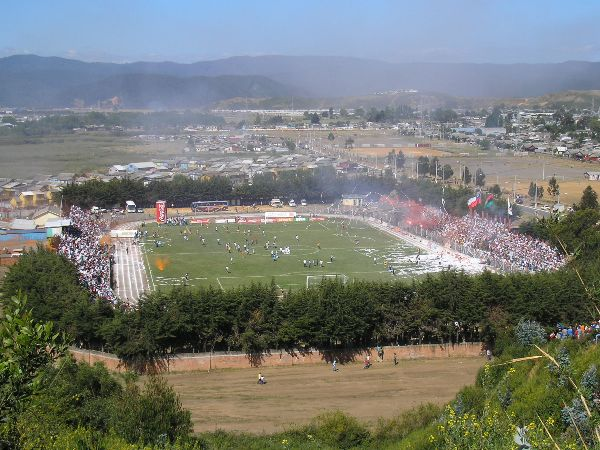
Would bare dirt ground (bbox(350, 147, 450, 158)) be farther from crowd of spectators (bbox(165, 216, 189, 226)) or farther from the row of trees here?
the row of trees

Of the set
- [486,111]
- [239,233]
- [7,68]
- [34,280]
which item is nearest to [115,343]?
[34,280]

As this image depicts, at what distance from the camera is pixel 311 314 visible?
1299 centimetres

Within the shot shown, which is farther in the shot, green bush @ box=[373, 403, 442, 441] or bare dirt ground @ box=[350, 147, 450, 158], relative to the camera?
bare dirt ground @ box=[350, 147, 450, 158]

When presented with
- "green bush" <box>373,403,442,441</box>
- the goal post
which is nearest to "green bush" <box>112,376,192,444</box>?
"green bush" <box>373,403,442,441</box>

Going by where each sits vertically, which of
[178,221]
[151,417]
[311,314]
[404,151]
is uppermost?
[151,417]

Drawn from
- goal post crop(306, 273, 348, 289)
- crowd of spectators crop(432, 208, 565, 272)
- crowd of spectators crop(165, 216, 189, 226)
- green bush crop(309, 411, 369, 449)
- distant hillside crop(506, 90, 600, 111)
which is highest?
distant hillside crop(506, 90, 600, 111)

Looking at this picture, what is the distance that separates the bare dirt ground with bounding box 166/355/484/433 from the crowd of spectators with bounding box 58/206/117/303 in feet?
13.0

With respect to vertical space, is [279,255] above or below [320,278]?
below

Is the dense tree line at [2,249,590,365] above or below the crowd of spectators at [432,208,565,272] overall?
above

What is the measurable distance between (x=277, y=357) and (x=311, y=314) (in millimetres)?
928

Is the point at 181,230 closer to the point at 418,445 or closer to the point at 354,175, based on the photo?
the point at 354,175

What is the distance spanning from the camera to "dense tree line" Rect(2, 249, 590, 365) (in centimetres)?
1265

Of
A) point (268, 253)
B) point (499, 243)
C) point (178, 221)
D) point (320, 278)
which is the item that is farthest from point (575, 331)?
point (178, 221)

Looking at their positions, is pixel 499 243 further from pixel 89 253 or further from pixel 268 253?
pixel 89 253
